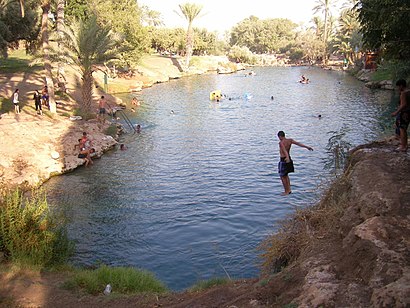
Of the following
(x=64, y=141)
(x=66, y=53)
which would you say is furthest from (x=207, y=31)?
(x=64, y=141)

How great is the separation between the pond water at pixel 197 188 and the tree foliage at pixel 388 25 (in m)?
3.14

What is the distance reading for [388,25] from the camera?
1068 centimetres

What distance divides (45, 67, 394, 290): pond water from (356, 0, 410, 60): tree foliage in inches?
124

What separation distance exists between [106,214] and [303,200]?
23.2 feet

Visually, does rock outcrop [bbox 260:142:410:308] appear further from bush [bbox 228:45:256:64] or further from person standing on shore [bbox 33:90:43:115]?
bush [bbox 228:45:256:64]

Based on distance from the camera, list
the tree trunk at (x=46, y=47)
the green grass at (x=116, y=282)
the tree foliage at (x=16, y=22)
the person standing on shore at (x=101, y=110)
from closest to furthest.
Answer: the green grass at (x=116, y=282) < the tree trunk at (x=46, y=47) < the person standing on shore at (x=101, y=110) < the tree foliage at (x=16, y=22)

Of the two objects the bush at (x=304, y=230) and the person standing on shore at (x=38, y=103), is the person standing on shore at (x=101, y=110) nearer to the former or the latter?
the person standing on shore at (x=38, y=103)

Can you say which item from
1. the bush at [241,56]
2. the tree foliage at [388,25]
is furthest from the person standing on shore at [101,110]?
the bush at [241,56]

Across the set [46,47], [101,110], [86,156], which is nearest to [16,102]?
[46,47]

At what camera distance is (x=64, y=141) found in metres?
21.9

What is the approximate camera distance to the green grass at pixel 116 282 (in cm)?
864

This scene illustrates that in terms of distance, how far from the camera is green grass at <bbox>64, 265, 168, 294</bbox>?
8641mm

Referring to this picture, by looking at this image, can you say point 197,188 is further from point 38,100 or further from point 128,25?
point 128,25

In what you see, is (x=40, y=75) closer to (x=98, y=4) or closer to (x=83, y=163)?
(x=98, y=4)
